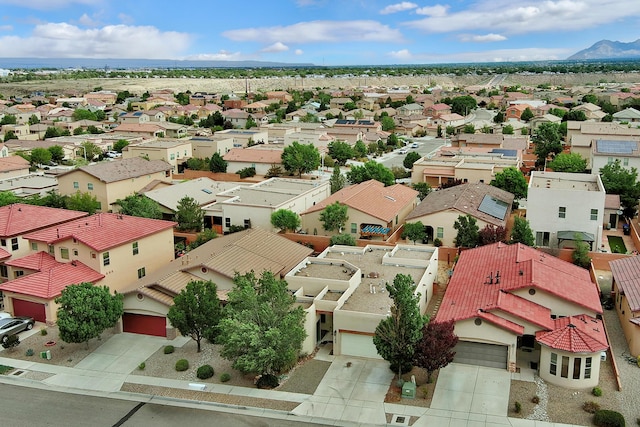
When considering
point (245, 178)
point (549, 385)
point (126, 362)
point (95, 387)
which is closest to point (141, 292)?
point (126, 362)

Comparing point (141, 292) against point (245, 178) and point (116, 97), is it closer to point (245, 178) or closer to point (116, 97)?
point (245, 178)

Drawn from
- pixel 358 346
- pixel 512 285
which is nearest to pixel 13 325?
pixel 358 346

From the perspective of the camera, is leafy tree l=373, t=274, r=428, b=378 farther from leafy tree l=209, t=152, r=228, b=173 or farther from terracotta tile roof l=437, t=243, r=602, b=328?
leafy tree l=209, t=152, r=228, b=173

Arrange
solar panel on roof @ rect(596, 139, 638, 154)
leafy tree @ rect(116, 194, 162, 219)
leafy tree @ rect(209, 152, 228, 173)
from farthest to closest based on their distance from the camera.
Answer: leafy tree @ rect(209, 152, 228, 173)
solar panel on roof @ rect(596, 139, 638, 154)
leafy tree @ rect(116, 194, 162, 219)

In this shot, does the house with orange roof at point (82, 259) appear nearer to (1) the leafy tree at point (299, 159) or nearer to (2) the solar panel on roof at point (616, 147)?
(1) the leafy tree at point (299, 159)

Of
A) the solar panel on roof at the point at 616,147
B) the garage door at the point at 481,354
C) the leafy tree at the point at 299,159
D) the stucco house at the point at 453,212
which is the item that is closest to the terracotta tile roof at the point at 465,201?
the stucco house at the point at 453,212

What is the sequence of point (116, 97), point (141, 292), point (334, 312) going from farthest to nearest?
point (116, 97) → point (141, 292) → point (334, 312)

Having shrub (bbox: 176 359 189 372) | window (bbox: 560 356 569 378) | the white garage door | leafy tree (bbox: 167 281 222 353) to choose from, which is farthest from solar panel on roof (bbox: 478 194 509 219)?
shrub (bbox: 176 359 189 372)
